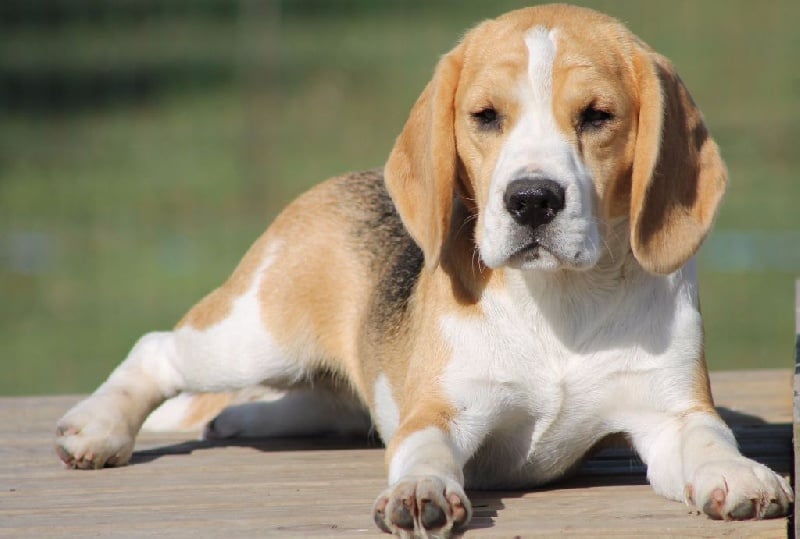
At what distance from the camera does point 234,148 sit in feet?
71.9

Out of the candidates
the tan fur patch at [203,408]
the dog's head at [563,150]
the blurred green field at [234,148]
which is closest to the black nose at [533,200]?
the dog's head at [563,150]

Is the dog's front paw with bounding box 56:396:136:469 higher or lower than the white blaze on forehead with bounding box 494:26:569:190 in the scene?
lower

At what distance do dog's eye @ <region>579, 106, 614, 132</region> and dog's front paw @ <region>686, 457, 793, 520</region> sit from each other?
3.73 ft

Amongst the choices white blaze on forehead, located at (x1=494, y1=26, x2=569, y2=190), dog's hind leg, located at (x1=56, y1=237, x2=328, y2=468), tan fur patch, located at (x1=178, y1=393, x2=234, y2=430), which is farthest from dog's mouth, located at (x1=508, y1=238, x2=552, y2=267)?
tan fur patch, located at (x1=178, y1=393, x2=234, y2=430)

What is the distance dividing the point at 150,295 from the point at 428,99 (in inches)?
416

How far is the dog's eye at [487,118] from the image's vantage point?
502 centimetres

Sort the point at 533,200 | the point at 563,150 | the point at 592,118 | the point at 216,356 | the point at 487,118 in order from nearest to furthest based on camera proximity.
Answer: the point at 533,200, the point at 563,150, the point at 592,118, the point at 487,118, the point at 216,356

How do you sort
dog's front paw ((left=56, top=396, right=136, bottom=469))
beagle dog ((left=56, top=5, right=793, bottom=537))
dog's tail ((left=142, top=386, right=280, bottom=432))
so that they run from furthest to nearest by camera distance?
1. dog's tail ((left=142, top=386, right=280, bottom=432))
2. dog's front paw ((left=56, top=396, right=136, bottom=469))
3. beagle dog ((left=56, top=5, right=793, bottom=537))

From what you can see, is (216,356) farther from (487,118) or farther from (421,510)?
(421,510)

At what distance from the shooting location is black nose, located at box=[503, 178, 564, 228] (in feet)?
15.2

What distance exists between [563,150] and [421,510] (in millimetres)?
1224

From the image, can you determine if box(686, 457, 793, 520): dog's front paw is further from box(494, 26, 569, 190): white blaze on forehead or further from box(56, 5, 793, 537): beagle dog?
box(494, 26, 569, 190): white blaze on forehead

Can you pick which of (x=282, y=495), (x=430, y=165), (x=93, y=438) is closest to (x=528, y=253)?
(x=430, y=165)

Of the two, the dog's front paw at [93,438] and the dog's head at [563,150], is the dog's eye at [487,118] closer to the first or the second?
the dog's head at [563,150]
